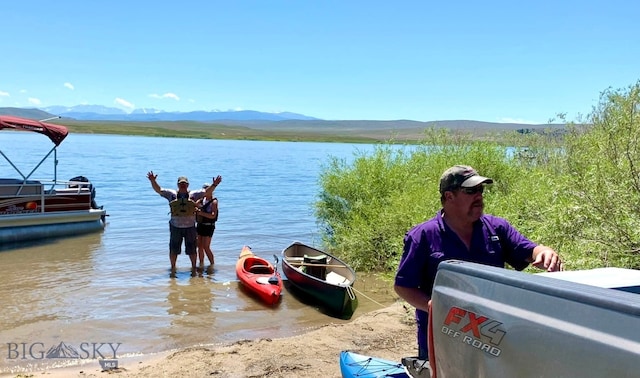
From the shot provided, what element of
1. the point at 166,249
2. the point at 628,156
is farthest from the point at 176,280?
the point at 628,156

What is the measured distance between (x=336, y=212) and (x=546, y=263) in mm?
13242

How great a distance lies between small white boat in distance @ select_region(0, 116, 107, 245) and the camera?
Result: 1595 cm

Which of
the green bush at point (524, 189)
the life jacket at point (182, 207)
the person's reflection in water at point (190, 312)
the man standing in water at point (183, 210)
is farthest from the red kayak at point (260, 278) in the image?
the green bush at point (524, 189)

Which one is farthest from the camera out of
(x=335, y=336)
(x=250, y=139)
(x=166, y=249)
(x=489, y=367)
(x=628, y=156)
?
(x=250, y=139)

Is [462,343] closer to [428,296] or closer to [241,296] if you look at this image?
[428,296]

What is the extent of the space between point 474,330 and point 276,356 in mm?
5116

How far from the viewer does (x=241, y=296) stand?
1130 cm

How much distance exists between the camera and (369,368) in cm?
420

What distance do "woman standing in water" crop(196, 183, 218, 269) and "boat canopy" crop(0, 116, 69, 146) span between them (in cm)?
689

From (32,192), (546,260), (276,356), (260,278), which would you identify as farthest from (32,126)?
(546,260)

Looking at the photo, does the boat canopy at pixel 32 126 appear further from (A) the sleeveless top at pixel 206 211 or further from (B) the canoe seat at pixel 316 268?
(B) the canoe seat at pixel 316 268

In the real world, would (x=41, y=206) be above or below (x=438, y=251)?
below

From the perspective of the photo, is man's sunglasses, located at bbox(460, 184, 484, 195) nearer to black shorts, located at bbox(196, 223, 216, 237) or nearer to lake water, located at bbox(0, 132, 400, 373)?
lake water, located at bbox(0, 132, 400, 373)

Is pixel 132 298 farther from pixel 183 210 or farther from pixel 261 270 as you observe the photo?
pixel 261 270
